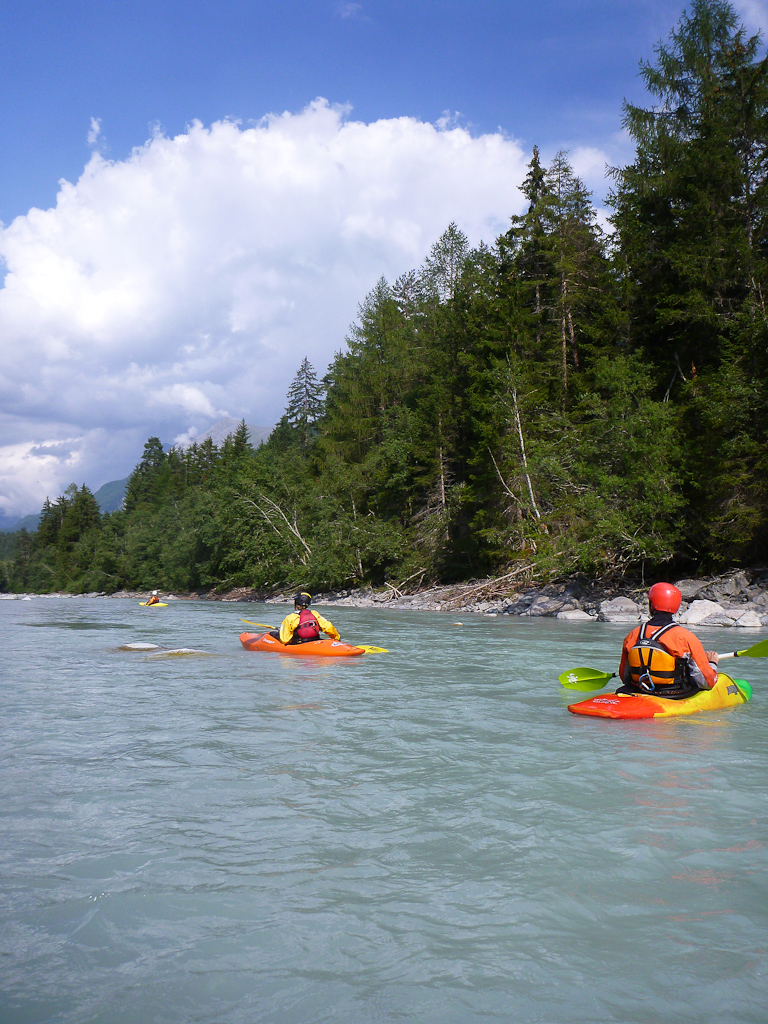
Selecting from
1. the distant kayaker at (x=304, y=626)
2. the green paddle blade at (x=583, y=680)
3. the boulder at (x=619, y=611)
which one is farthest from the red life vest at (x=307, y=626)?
the boulder at (x=619, y=611)

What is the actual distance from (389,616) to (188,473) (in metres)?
49.8

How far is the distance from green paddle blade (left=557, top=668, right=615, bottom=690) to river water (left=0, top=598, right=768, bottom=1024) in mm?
532

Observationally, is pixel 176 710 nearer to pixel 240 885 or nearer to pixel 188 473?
pixel 240 885

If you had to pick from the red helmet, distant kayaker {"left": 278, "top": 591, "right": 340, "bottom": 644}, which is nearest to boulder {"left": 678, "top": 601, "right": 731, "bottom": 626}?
distant kayaker {"left": 278, "top": 591, "right": 340, "bottom": 644}

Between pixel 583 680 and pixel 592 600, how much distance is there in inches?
514

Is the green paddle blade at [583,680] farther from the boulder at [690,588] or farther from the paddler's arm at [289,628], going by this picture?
the boulder at [690,588]

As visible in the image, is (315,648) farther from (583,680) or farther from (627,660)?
(627,660)

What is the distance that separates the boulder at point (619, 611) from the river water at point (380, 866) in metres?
10.4

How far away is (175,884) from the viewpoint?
2.91m

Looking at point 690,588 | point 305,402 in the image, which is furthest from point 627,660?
point 305,402

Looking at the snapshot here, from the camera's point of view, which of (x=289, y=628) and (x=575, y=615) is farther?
(x=575, y=615)

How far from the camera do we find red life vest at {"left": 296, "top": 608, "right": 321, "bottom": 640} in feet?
34.3

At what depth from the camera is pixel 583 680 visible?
22.9 ft

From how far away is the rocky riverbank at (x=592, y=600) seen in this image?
50.4ft
